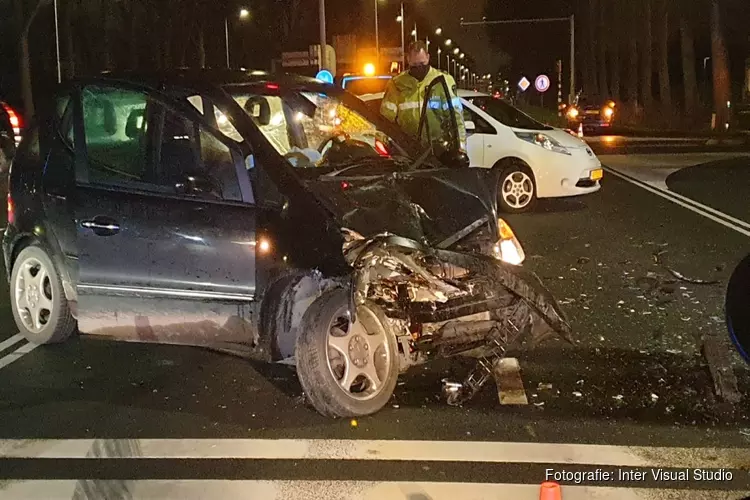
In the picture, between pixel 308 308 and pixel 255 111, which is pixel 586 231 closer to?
pixel 255 111

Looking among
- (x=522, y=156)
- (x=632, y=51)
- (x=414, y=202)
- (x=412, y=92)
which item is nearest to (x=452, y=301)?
(x=414, y=202)

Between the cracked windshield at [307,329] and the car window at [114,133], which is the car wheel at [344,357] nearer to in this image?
the cracked windshield at [307,329]

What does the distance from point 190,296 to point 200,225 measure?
0.42 meters

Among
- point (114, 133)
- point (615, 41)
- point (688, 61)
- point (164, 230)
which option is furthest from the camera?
point (615, 41)

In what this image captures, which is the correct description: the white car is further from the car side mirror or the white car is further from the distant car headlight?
the car side mirror

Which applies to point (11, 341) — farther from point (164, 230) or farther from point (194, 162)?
point (194, 162)

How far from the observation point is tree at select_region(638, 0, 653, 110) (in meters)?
50.1

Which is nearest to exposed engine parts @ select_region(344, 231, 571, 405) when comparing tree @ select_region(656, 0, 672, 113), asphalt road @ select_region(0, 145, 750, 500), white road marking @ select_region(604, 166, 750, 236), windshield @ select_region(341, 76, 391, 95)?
asphalt road @ select_region(0, 145, 750, 500)

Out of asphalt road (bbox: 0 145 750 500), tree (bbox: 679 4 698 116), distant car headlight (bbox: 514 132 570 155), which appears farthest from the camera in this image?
tree (bbox: 679 4 698 116)

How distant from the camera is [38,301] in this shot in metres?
6.81

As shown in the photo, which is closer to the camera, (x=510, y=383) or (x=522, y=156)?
(x=510, y=383)

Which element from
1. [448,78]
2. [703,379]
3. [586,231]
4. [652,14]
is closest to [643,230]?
[586,231]

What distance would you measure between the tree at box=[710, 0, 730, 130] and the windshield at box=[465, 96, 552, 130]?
26.3 m

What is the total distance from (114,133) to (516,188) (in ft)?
27.1
